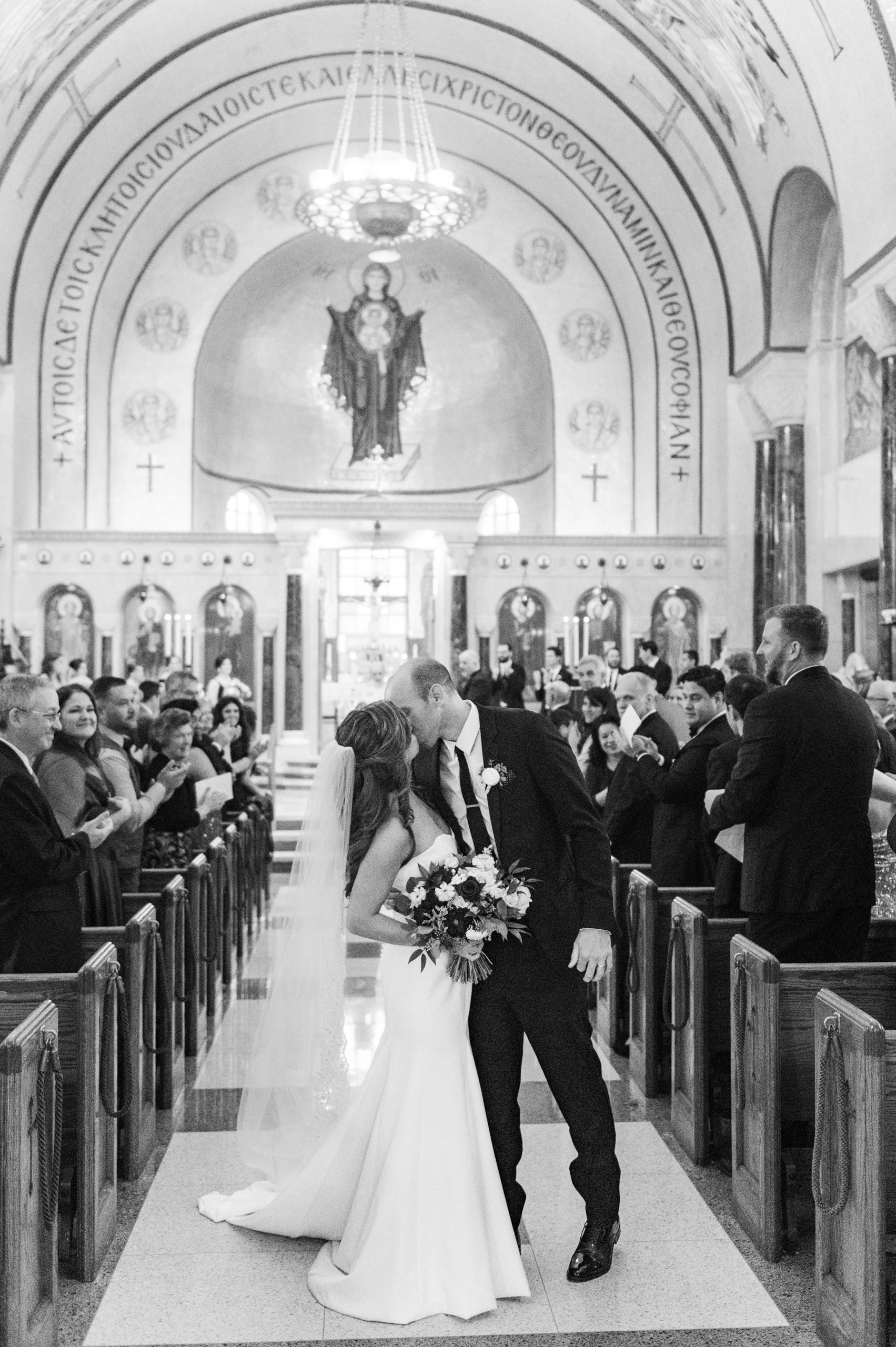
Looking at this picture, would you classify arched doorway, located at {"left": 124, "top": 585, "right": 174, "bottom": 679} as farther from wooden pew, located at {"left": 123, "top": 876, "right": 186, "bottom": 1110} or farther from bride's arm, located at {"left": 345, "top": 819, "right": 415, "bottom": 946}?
bride's arm, located at {"left": 345, "top": 819, "right": 415, "bottom": 946}

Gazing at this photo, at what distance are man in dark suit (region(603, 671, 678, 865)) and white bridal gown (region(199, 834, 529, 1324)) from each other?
9.31 ft

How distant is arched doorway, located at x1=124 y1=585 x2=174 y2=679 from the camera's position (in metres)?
21.5

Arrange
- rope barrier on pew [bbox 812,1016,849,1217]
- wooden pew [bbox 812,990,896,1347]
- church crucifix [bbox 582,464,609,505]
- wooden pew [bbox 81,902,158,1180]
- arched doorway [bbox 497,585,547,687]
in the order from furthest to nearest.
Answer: church crucifix [bbox 582,464,609,505], arched doorway [bbox 497,585,547,687], wooden pew [bbox 81,902,158,1180], rope barrier on pew [bbox 812,1016,849,1217], wooden pew [bbox 812,990,896,1347]

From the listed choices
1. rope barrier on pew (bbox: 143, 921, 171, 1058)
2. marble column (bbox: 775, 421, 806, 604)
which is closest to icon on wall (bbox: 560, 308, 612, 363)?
marble column (bbox: 775, 421, 806, 604)

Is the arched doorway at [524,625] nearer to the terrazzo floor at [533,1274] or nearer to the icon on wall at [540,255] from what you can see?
the icon on wall at [540,255]

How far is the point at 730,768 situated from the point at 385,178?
13988 mm

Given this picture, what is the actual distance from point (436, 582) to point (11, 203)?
816 cm

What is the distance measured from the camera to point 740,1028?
4.53m

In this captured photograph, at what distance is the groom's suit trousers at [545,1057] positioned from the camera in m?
3.96

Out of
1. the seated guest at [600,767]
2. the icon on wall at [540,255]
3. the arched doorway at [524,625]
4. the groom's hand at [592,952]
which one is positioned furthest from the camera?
the icon on wall at [540,255]

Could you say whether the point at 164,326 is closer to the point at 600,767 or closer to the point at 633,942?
the point at 600,767

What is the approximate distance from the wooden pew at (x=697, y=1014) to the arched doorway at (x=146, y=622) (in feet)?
55.8

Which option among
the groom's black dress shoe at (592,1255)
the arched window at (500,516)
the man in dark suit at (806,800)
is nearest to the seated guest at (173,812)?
the man in dark suit at (806,800)

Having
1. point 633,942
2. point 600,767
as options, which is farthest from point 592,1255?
point 600,767
